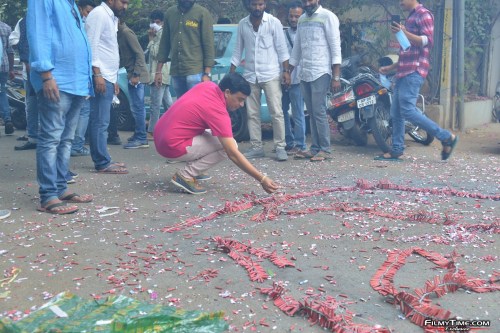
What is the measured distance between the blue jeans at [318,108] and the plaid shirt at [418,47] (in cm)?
95

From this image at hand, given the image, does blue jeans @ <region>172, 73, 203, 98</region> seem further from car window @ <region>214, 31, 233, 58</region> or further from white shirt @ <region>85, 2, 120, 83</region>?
car window @ <region>214, 31, 233, 58</region>

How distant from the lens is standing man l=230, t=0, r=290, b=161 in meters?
8.34

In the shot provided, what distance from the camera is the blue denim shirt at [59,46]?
5281 millimetres

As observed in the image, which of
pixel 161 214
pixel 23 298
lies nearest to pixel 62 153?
pixel 161 214

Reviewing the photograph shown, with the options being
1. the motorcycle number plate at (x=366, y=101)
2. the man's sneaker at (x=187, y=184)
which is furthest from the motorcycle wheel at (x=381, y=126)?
the man's sneaker at (x=187, y=184)

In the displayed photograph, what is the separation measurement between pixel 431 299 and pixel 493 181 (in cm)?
368

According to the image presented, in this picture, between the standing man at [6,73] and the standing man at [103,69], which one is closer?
the standing man at [103,69]

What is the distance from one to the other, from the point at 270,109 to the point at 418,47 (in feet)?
6.27

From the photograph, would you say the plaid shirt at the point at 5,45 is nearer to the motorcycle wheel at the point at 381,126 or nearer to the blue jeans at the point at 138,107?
the blue jeans at the point at 138,107

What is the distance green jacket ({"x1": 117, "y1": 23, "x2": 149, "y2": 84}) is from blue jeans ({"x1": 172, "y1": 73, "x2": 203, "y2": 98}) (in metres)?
0.69

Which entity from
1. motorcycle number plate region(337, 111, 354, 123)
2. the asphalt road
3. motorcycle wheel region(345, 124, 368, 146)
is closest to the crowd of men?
the asphalt road

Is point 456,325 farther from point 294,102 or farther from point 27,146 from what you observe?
point 27,146

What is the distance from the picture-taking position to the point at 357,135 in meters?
9.50

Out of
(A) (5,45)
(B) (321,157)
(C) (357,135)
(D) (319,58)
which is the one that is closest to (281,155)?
(B) (321,157)
